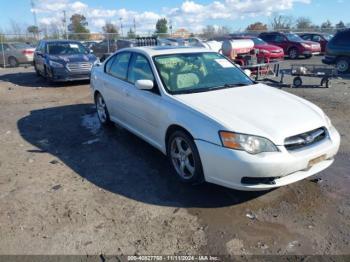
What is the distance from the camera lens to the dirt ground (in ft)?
10.3

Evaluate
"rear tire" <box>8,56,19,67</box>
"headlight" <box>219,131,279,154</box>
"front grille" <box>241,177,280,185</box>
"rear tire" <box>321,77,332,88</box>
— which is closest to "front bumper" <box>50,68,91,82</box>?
"rear tire" <box>321,77,332,88</box>

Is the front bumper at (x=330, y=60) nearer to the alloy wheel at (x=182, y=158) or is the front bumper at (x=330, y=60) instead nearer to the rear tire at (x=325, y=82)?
the rear tire at (x=325, y=82)

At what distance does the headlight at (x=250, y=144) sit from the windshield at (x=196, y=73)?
1.21 m

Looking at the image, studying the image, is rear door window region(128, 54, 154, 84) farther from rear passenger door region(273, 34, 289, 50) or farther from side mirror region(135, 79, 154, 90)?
rear passenger door region(273, 34, 289, 50)

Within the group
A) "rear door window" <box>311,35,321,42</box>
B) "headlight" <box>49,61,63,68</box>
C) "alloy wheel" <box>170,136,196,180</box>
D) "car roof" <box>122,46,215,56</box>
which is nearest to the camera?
"alloy wheel" <box>170,136,196,180</box>

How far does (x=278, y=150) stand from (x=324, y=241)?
94 cm

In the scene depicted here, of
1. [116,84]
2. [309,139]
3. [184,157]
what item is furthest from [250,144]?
[116,84]

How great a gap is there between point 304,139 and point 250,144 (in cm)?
64

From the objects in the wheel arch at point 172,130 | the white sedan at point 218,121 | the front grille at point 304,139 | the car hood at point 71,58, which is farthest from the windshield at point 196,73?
the car hood at point 71,58

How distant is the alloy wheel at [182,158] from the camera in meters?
4.06

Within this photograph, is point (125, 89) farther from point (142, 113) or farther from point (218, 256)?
point (218, 256)

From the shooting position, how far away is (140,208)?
3748 millimetres

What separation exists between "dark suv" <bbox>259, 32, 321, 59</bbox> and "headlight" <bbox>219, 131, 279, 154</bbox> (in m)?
20.2

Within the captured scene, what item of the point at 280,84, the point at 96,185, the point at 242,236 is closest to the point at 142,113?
the point at 96,185
